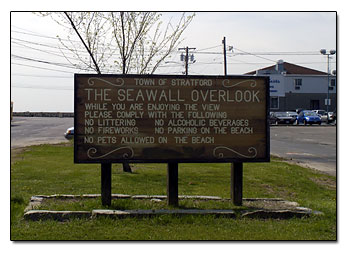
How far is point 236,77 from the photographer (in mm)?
8016

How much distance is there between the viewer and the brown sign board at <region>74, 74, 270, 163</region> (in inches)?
301

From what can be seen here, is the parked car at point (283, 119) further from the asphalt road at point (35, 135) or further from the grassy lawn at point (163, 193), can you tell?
the grassy lawn at point (163, 193)

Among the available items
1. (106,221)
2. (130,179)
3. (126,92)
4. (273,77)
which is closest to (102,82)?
(126,92)

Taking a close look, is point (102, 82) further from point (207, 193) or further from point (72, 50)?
point (72, 50)

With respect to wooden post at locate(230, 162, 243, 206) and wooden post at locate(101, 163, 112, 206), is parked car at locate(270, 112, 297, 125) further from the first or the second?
wooden post at locate(101, 163, 112, 206)

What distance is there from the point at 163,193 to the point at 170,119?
280 cm

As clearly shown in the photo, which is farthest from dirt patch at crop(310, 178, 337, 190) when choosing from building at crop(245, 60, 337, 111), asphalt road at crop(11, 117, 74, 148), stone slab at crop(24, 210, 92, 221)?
building at crop(245, 60, 337, 111)

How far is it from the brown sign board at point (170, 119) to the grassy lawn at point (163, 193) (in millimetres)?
912

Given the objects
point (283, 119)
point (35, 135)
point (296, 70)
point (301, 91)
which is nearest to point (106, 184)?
point (35, 135)

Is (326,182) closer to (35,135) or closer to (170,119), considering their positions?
(170,119)

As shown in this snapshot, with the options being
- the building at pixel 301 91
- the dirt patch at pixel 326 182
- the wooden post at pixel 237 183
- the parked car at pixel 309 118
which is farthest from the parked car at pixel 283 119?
the wooden post at pixel 237 183

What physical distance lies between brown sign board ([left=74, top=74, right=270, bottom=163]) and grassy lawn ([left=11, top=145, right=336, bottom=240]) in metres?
0.91

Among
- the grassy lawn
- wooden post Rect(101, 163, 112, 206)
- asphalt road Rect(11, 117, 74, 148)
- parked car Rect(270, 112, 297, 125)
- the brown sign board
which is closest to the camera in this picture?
the grassy lawn

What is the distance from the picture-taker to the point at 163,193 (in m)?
10.2
